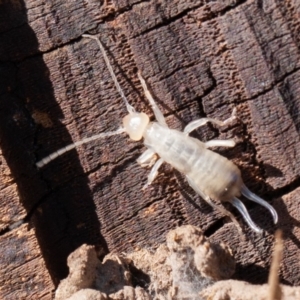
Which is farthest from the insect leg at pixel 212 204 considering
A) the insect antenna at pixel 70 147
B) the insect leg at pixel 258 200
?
the insect antenna at pixel 70 147

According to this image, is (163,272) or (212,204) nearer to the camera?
(163,272)

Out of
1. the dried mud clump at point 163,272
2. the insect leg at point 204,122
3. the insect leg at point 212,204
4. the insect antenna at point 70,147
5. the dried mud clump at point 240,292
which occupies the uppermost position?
the insect antenna at point 70,147

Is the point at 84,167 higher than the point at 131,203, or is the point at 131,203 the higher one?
the point at 84,167

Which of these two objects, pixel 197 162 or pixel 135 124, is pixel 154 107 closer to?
pixel 135 124

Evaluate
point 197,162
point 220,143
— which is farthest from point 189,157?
point 220,143

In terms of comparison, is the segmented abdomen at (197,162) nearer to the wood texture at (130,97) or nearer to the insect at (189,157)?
the insect at (189,157)

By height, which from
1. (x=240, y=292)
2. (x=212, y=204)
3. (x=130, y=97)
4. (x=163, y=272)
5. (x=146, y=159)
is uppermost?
(x=130, y=97)

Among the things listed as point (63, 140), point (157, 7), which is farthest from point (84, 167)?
point (157, 7)

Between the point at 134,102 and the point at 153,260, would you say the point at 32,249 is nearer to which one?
the point at 153,260
